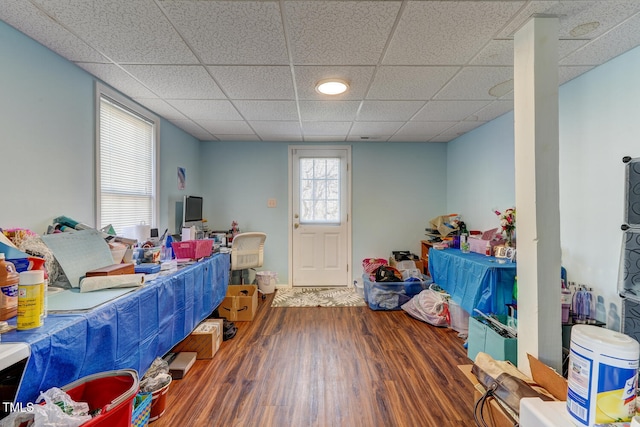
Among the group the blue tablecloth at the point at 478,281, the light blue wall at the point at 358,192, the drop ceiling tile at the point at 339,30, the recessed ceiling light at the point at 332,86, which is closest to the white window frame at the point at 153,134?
the light blue wall at the point at 358,192

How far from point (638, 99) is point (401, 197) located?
9.20ft

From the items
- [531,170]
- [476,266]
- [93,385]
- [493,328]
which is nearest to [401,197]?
[476,266]

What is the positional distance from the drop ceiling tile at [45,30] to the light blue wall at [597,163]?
346 centimetres

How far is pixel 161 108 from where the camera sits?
9.16ft

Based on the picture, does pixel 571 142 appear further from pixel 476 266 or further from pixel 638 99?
pixel 476 266

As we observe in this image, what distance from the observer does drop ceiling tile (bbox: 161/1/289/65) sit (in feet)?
4.51

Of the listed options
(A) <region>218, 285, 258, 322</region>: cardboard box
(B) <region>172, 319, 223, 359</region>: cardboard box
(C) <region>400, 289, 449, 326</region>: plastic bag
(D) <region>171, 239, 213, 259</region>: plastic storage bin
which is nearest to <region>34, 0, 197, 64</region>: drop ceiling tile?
(D) <region>171, 239, 213, 259</region>: plastic storage bin

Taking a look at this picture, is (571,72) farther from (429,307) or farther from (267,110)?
(267,110)

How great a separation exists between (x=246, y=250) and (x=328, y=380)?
6.22ft

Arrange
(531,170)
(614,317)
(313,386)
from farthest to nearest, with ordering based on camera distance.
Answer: (313,386) < (614,317) < (531,170)

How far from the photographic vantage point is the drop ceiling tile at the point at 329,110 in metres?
2.66

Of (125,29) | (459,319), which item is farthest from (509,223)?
(125,29)

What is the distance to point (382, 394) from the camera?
6.17ft

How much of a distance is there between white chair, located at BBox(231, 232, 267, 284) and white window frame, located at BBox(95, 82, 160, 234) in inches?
35.6
